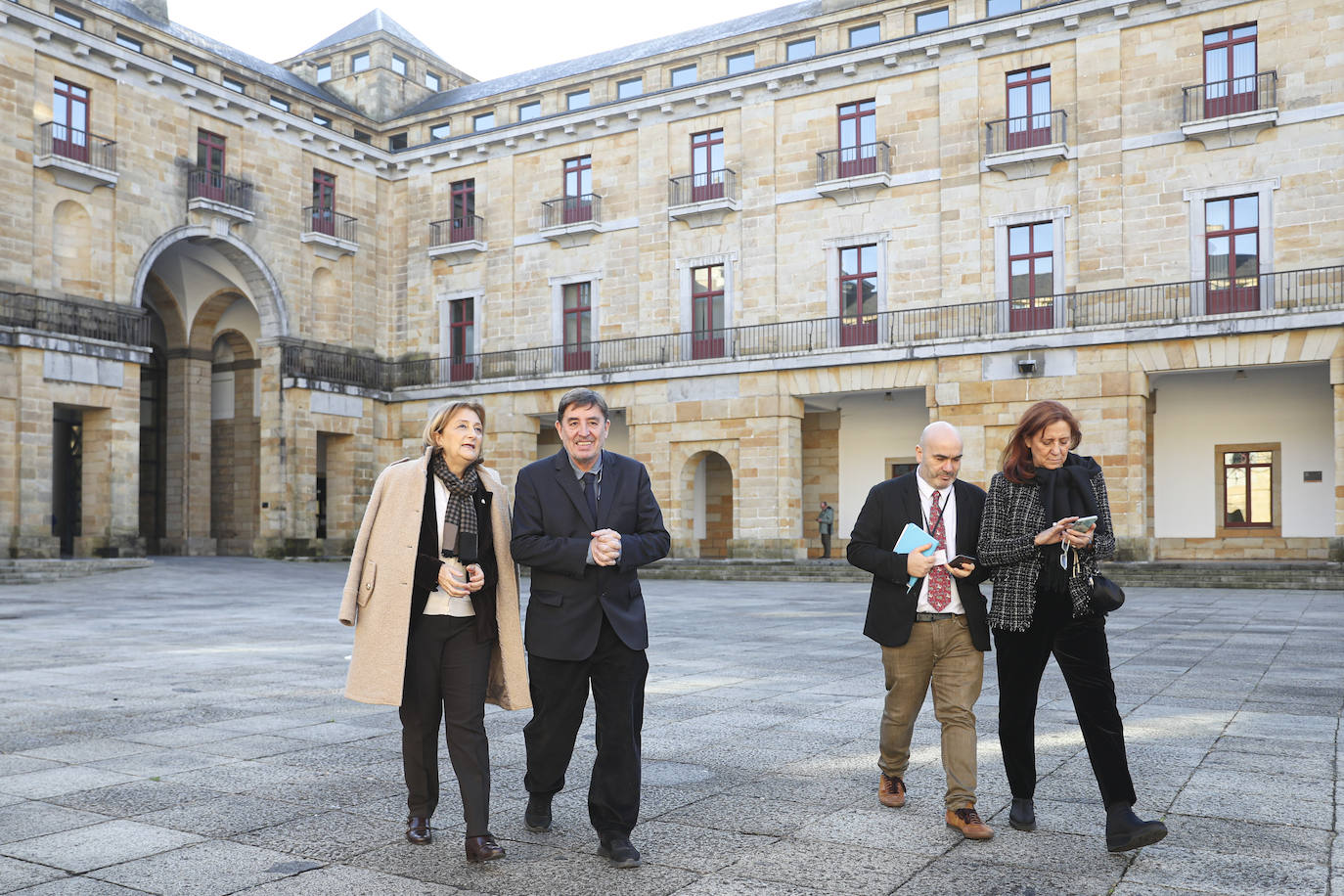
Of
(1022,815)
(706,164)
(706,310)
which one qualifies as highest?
(706,164)

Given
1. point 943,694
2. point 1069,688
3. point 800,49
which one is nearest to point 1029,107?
point 800,49

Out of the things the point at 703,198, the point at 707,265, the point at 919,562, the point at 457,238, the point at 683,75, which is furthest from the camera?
the point at 457,238

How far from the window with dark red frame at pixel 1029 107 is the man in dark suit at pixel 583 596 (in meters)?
23.4

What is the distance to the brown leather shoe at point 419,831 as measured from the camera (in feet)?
13.9

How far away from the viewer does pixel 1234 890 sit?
12.0 ft

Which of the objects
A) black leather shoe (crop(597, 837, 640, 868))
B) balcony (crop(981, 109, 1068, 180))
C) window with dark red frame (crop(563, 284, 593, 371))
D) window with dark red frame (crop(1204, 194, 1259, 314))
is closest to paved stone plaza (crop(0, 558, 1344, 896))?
black leather shoe (crop(597, 837, 640, 868))

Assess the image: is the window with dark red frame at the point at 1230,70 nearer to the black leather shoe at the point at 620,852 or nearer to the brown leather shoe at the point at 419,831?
the black leather shoe at the point at 620,852

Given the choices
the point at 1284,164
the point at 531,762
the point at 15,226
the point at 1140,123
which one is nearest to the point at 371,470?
the point at 15,226

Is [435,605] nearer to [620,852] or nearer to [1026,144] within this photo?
[620,852]

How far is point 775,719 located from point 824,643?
14.9ft

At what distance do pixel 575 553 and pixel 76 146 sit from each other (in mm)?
26837

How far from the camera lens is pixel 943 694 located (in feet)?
15.0

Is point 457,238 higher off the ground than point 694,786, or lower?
higher

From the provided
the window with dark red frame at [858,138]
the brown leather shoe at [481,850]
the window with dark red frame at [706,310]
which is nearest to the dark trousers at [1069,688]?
the brown leather shoe at [481,850]
